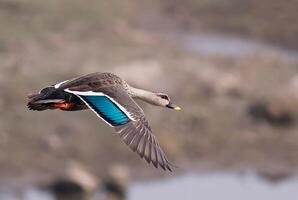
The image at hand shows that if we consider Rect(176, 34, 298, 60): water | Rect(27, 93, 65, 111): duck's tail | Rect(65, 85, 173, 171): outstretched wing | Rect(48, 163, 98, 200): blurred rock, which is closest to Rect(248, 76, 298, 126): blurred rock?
Rect(176, 34, 298, 60): water

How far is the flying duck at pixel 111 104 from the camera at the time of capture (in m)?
11.5

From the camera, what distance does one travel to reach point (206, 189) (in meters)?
20.5

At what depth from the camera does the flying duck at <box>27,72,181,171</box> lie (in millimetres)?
11477

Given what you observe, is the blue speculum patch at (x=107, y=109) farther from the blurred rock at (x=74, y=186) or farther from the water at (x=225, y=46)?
the water at (x=225, y=46)

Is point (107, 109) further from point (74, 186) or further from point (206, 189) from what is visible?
point (206, 189)

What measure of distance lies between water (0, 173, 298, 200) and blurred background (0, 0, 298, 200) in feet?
0.07

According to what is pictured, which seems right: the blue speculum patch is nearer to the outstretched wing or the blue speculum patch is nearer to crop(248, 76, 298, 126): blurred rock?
the outstretched wing

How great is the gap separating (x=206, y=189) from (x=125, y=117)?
8.90 m

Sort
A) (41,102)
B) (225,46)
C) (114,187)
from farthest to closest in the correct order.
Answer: (225,46), (114,187), (41,102)

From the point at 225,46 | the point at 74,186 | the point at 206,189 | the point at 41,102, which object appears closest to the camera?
the point at 41,102

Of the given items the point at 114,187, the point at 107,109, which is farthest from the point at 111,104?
the point at 114,187

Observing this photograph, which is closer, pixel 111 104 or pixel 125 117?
pixel 125 117

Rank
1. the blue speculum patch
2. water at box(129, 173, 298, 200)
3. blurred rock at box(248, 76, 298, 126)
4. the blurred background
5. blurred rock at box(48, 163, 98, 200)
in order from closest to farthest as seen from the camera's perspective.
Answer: the blue speculum patch → blurred rock at box(48, 163, 98, 200) → water at box(129, 173, 298, 200) → the blurred background → blurred rock at box(248, 76, 298, 126)

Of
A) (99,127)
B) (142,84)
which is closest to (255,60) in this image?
(142,84)
